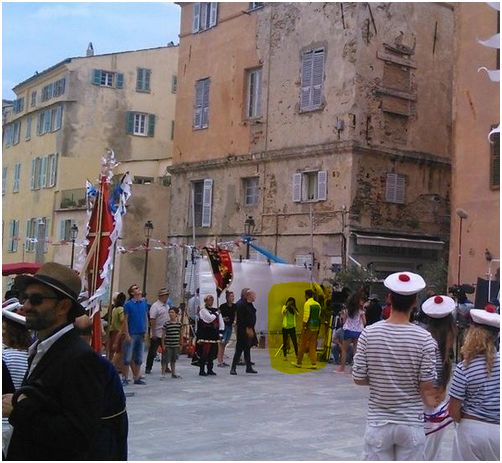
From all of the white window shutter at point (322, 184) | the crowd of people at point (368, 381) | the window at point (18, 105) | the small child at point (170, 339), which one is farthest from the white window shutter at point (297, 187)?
the window at point (18, 105)

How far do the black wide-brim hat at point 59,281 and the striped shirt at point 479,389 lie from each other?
2406 mm

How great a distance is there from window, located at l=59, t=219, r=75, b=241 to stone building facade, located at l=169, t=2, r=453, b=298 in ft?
23.6

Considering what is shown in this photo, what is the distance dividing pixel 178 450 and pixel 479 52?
15.0m

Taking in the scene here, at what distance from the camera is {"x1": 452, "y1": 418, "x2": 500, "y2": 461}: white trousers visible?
183 inches

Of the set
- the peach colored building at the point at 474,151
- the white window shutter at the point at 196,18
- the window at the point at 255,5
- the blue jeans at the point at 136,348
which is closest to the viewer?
the blue jeans at the point at 136,348

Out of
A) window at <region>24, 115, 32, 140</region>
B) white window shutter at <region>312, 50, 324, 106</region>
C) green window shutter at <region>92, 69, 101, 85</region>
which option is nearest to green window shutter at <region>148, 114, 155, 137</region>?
green window shutter at <region>92, 69, 101, 85</region>

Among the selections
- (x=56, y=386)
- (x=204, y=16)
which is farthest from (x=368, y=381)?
(x=204, y=16)

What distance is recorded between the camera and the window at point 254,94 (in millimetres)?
26344

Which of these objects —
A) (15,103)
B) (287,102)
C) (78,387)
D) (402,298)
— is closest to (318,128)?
(287,102)

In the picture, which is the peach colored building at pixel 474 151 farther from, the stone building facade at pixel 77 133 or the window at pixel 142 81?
the window at pixel 142 81

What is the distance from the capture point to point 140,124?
128ft

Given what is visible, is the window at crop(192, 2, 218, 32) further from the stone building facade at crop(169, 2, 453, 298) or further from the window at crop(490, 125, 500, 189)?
the window at crop(490, 125, 500, 189)

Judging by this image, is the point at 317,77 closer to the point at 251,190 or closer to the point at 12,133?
the point at 251,190

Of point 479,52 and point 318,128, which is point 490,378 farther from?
point 318,128
